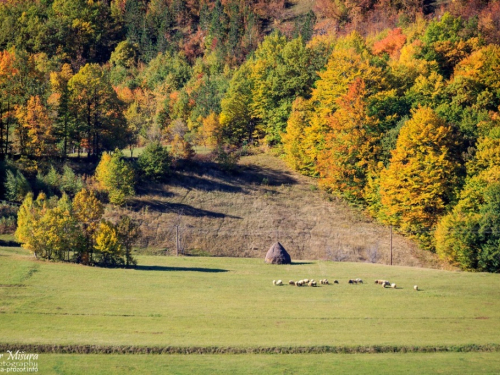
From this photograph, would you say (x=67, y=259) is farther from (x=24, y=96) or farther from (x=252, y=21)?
(x=252, y=21)

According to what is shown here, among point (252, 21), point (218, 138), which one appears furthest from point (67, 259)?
point (252, 21)

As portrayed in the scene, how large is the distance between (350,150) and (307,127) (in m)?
8.17

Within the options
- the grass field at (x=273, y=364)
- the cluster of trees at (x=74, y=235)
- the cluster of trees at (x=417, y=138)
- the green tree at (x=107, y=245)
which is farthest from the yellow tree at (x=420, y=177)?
the grass field at (x=273, y=364)

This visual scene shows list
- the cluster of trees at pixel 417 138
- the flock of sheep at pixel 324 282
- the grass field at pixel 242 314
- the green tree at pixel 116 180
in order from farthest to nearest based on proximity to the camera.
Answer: the green tree at pixel 116 180 < the cluster of trees at pixel 417 138 < the flock of sheep at pixel 324 282 < the grass field at pixel 242 314

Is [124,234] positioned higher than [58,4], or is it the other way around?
[58,4]

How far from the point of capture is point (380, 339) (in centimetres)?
4097

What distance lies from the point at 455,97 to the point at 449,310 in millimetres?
47900

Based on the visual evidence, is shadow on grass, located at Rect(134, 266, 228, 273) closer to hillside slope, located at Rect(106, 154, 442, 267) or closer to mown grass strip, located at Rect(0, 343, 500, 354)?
hillside slope, located at Rect(106, 154, 442, 267)

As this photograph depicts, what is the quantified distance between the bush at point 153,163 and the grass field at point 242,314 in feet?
80.3

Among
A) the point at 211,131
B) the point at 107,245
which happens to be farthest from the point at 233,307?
the point at 211,131

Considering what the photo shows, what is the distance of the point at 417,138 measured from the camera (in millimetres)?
78125

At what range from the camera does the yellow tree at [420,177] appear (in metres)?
75.2

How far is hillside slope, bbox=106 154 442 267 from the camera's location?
240ft

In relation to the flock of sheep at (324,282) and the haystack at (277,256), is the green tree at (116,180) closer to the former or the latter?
the haystack at (277,256)
